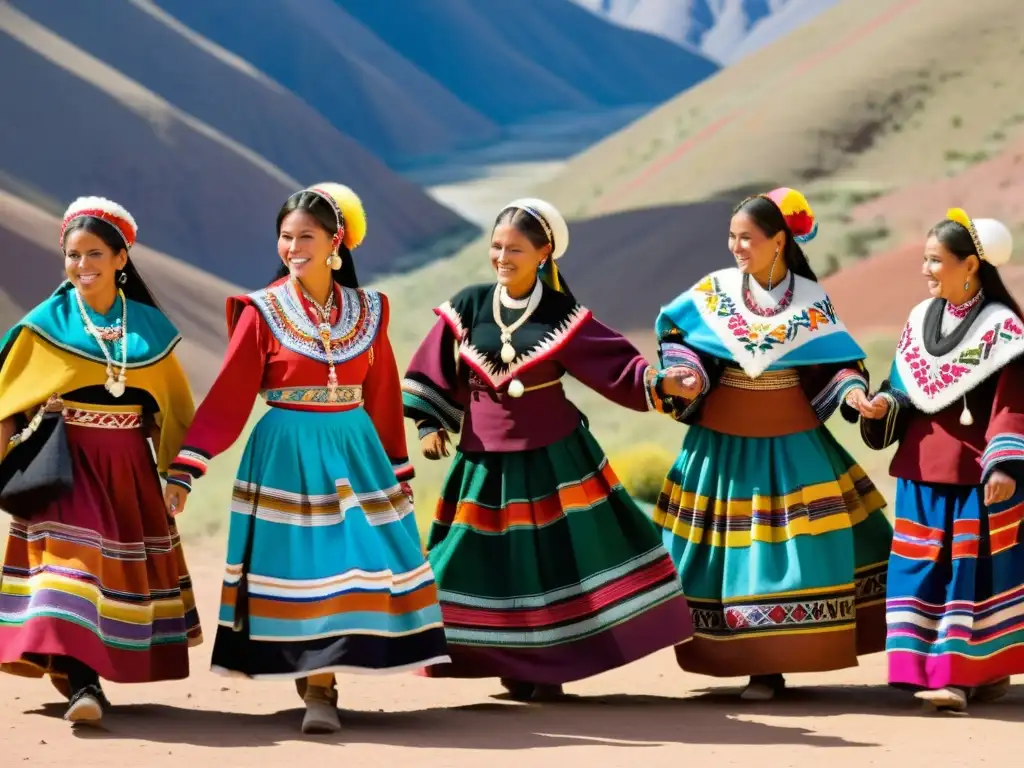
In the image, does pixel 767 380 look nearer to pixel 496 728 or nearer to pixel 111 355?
pixel 496 728

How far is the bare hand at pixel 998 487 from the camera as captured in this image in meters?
7.55

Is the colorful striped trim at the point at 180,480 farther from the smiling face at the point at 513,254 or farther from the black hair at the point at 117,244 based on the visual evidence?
the smiling face at the point at 513,254

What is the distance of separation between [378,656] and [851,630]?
206 cm

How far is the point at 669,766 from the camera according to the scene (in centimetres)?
657

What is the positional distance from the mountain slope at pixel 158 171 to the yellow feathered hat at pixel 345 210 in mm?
25518

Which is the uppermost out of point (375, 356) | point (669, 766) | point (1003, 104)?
point (1003, 104)

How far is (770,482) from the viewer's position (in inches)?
313

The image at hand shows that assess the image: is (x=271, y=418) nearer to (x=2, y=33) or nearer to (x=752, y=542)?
(x=752, y=542)

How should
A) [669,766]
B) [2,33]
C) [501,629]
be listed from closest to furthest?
[669,766] < [501,629] < [2,33]

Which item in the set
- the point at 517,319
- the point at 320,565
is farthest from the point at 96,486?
the point at 517,319

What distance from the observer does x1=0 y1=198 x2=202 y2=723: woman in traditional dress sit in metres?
7.06

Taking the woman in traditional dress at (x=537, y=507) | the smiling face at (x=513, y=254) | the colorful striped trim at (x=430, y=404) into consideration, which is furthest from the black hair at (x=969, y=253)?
the colorful striped trim at (x=430, y=404)

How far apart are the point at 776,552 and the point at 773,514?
0.52ft

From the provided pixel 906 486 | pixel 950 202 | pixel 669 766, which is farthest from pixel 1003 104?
pixel 669 766
